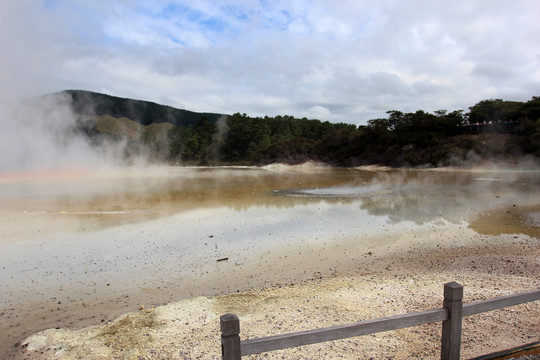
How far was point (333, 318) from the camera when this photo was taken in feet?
14.2

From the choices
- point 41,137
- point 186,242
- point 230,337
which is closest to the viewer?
point 230,337

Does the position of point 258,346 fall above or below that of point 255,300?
above

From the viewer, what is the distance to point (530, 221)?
1067 centimetres

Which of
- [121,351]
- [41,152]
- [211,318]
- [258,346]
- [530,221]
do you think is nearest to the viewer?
[258,346]

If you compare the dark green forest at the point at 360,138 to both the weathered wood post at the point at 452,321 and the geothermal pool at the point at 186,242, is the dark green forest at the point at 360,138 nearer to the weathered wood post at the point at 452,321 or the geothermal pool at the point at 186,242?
the geothermal pool at the point at 186,242

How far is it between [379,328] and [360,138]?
184 ft

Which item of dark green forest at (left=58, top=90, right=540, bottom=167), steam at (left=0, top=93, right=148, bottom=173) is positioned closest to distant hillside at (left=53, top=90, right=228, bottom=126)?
dark green forest at (left=58, top=90, right=540, bottom=167)

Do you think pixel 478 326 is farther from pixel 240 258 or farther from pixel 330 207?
pixel 330 207

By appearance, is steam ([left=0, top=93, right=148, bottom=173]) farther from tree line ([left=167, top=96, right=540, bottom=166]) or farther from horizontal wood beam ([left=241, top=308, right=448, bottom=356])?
tree line ([left=167, top=96, right=540, bottom=166])

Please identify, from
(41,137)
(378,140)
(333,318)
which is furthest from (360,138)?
(333,318)

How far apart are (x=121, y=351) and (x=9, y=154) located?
2746 cm

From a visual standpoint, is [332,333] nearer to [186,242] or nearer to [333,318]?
[333,318]

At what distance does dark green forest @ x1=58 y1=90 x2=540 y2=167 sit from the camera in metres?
40.1

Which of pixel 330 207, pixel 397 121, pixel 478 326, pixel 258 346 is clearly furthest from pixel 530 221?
pixel 397 121
